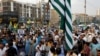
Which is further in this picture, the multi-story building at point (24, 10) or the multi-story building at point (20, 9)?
the multi-story building at point (24, 10)

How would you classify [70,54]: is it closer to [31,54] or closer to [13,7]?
[31,54]

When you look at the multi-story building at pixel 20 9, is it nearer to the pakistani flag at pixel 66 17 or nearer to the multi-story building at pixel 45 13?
the multi-story building at pixel 45 13

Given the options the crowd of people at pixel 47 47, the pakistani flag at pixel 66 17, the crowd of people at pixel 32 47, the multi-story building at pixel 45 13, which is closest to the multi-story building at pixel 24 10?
A: the multi-story building at pixel 45 13

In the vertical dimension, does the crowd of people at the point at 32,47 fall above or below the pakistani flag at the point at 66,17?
below

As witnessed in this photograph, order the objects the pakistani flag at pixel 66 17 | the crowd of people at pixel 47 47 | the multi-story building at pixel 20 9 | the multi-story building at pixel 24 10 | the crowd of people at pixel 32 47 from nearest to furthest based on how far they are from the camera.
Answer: the pakistani flag at pixel 66 17
the crowd of people at pixel 47 47
the crowd of people at pixel 32 47
the multi-story building at pixel 20 9
the multi-story building at pixel 24 10

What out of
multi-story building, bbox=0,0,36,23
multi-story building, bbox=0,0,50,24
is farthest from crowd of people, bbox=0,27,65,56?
multi-story building, bbox=0,0,50,24

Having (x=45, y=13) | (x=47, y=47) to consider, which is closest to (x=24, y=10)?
(x=45, y=13)

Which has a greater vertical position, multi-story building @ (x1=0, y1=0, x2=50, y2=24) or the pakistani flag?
the pakistani flag

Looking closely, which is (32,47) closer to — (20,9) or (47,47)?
(47,47)

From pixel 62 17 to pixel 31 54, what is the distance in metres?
6.01

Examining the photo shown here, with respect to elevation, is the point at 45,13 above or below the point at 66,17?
below

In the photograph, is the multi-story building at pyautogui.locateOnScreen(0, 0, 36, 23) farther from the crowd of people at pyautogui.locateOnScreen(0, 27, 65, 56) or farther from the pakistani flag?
the pakistani flag

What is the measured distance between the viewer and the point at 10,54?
44.9 ft

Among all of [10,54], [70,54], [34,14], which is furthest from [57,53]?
[34,14]
